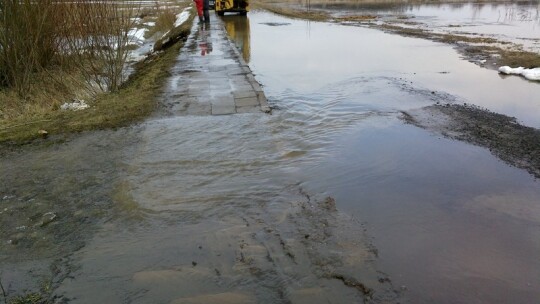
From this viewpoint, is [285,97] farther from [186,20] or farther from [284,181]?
[186,20]

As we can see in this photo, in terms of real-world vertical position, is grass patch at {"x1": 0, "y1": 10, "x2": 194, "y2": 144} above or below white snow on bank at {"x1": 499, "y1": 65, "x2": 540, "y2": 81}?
below

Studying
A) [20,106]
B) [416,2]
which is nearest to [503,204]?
[20,106]

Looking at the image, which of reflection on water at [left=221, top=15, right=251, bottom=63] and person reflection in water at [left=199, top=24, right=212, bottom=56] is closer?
person reflection in water at [left=199, top=24, right=212, bottom=56]

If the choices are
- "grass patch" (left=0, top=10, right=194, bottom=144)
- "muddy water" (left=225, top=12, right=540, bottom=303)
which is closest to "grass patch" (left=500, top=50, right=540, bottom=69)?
"muddy water" (left=225, top=12, right=540, bottom=303)

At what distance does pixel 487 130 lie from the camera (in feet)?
24.1

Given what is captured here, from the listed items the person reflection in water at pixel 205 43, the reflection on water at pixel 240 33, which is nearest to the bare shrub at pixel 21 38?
the person reflection in water at pixel 205 43

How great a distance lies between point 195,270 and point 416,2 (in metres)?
53.9

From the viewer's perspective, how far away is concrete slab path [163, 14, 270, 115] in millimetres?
8461

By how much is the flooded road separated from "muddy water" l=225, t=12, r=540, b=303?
0.02 metres

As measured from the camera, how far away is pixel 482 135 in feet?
23.4

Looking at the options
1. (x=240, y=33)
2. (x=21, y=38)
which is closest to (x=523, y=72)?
(x=21, y=38)

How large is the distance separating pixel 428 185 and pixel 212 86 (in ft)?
19.9

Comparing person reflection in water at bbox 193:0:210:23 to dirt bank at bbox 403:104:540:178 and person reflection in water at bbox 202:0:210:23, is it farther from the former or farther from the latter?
dirt bank at bbox 403:104:540:178

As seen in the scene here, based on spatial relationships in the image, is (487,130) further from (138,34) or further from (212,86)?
(138,34)
